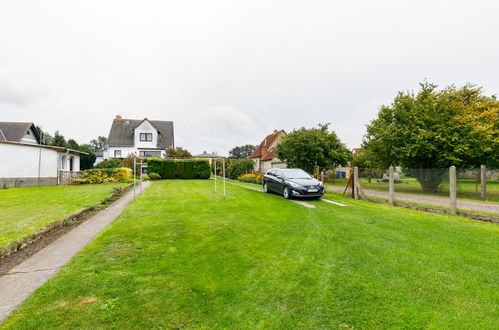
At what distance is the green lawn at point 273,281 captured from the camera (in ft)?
7.85

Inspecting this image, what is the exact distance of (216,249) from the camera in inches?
175

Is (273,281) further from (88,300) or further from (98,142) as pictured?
(98,142)

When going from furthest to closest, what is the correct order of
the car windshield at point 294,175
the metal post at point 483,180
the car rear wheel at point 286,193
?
the car windshield at point 294,175
the car rear wheel at point 286,193
the metal post at point 483,180

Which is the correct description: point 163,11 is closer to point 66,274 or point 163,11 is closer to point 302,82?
point 302,82

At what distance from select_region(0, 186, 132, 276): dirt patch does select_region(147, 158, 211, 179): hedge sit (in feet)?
58.1

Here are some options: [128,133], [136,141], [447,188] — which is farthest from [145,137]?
[447,188]

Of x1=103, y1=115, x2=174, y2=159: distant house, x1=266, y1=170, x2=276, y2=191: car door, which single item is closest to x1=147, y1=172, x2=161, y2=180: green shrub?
x1=103, y1=115, x2=174, y2=159: distant house

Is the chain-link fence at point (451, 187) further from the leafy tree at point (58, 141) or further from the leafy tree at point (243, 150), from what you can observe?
the leafy tree at point (243, 150)

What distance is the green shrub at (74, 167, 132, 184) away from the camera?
64.6ft

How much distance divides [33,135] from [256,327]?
41.0 meters

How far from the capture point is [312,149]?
23.4m

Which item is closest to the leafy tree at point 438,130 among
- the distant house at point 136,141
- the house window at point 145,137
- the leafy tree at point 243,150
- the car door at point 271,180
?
the car door at point 271,180

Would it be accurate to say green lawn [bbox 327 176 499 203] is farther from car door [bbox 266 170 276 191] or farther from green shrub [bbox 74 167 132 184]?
green shrub [bbox 74 167 132 184]

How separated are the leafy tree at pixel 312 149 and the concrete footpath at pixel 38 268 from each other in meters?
19.9
